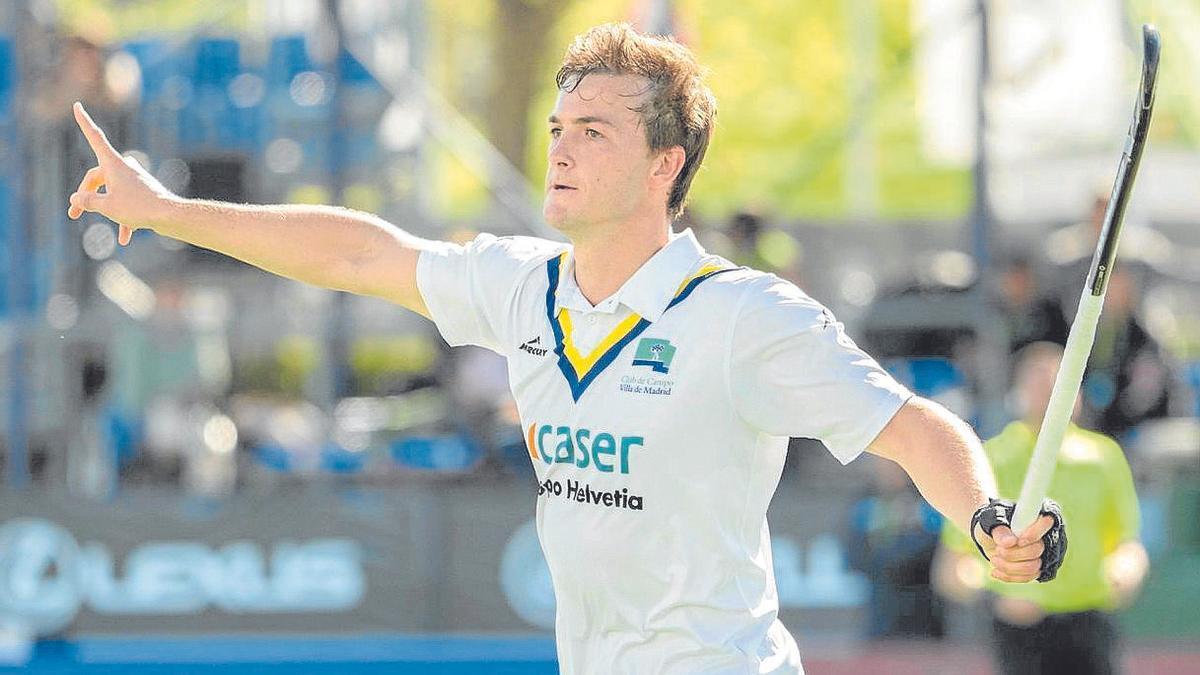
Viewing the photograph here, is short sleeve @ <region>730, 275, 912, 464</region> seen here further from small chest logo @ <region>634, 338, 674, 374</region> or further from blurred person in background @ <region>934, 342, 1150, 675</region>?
blurred person in background @ <region>934, 342, 1150, 675</region>

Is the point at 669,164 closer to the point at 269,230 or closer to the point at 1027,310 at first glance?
the point at 269,230

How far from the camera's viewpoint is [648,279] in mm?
3986

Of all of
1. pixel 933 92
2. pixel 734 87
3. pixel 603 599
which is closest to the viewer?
pixel 603 599

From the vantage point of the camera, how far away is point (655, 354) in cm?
388

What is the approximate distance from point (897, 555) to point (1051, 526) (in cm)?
619

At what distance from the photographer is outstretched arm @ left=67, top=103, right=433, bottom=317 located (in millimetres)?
4172

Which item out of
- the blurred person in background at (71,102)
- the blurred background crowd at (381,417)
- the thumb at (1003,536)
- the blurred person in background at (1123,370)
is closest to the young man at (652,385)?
the thumb at (1003,536)

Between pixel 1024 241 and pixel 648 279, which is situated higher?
pixel 648 279

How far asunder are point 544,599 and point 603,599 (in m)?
5.90

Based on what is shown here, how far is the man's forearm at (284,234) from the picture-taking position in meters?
4.21

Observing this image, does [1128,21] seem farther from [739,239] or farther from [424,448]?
[424,448]

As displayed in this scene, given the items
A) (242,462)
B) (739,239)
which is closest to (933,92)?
(739,239)

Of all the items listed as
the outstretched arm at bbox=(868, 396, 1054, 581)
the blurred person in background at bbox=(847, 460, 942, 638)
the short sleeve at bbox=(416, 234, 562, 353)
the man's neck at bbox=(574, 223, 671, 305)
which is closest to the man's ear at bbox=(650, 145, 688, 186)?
the man's neck at bbox=(574, 223, 671, 305)

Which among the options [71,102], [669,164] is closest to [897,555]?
[71,102]
